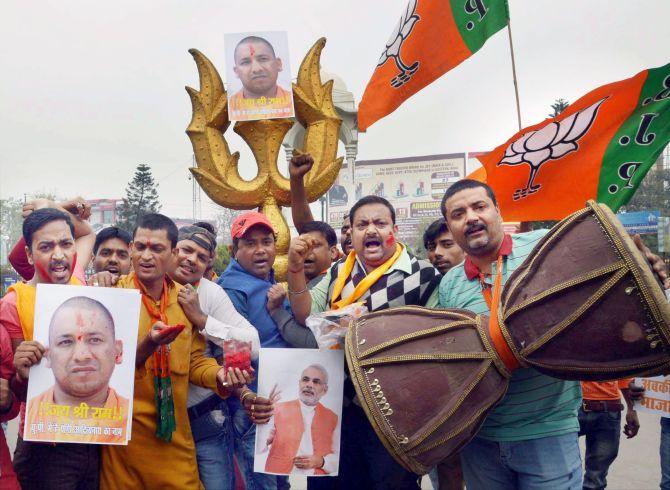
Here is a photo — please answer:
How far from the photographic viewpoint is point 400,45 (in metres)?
4.67

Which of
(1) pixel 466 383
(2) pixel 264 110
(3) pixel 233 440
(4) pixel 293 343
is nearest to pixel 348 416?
(4) pixel 293 343

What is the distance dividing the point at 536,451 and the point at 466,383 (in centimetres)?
56

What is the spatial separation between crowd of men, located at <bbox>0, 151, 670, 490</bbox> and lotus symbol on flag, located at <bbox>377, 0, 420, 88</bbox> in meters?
1.65

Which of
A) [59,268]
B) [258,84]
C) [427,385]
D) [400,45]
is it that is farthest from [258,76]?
[427,385]

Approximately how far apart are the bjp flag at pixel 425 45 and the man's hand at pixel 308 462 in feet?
9.71

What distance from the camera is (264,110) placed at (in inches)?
188

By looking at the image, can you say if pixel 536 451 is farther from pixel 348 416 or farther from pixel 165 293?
pixel 165 293

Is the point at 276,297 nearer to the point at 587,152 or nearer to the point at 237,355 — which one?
the point at 237,355

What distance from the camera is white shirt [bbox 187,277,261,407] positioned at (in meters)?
2.83

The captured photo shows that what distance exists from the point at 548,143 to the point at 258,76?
2258 mm

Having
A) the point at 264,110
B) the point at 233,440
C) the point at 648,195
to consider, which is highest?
the point at 648,195

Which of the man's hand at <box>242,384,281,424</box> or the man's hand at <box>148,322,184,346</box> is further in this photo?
the man's hand at <box>242,384,281,424</box>

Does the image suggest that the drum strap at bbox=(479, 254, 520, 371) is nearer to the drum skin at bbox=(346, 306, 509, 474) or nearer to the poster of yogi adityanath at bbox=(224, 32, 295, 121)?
the drum skin at bbox=(346, 306, 509, 474)

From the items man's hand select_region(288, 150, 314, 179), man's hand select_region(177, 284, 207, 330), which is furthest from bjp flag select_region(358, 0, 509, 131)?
man's hand select_region(177, 284, 207, 330)
